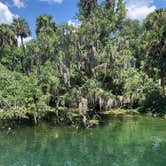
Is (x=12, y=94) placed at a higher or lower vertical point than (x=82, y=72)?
lower

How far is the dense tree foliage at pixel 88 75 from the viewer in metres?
28.3

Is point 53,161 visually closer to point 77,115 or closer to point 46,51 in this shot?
point 77,115

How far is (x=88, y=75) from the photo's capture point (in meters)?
33.9

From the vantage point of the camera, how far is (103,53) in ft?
106

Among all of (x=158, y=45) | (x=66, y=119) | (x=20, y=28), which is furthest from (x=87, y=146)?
(x=20, y=28)

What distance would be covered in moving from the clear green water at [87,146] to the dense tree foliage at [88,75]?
2.70 metres

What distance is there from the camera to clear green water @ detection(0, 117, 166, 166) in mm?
17047

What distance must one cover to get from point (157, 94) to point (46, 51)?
12.9 meters

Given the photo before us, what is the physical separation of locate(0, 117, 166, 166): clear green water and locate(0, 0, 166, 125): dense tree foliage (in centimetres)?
270

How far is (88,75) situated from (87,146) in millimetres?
14606

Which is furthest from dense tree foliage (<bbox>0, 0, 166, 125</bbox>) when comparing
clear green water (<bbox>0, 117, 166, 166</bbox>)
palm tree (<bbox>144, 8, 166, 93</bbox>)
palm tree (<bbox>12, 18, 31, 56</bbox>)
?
palm tree (<bbox>12, 18, 31, 56</bbox>)

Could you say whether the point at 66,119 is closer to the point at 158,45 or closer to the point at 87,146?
the point at 87,146

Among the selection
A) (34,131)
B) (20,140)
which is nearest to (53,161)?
(20,140)

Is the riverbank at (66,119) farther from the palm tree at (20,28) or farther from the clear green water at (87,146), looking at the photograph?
the palm tree at (20,28)
